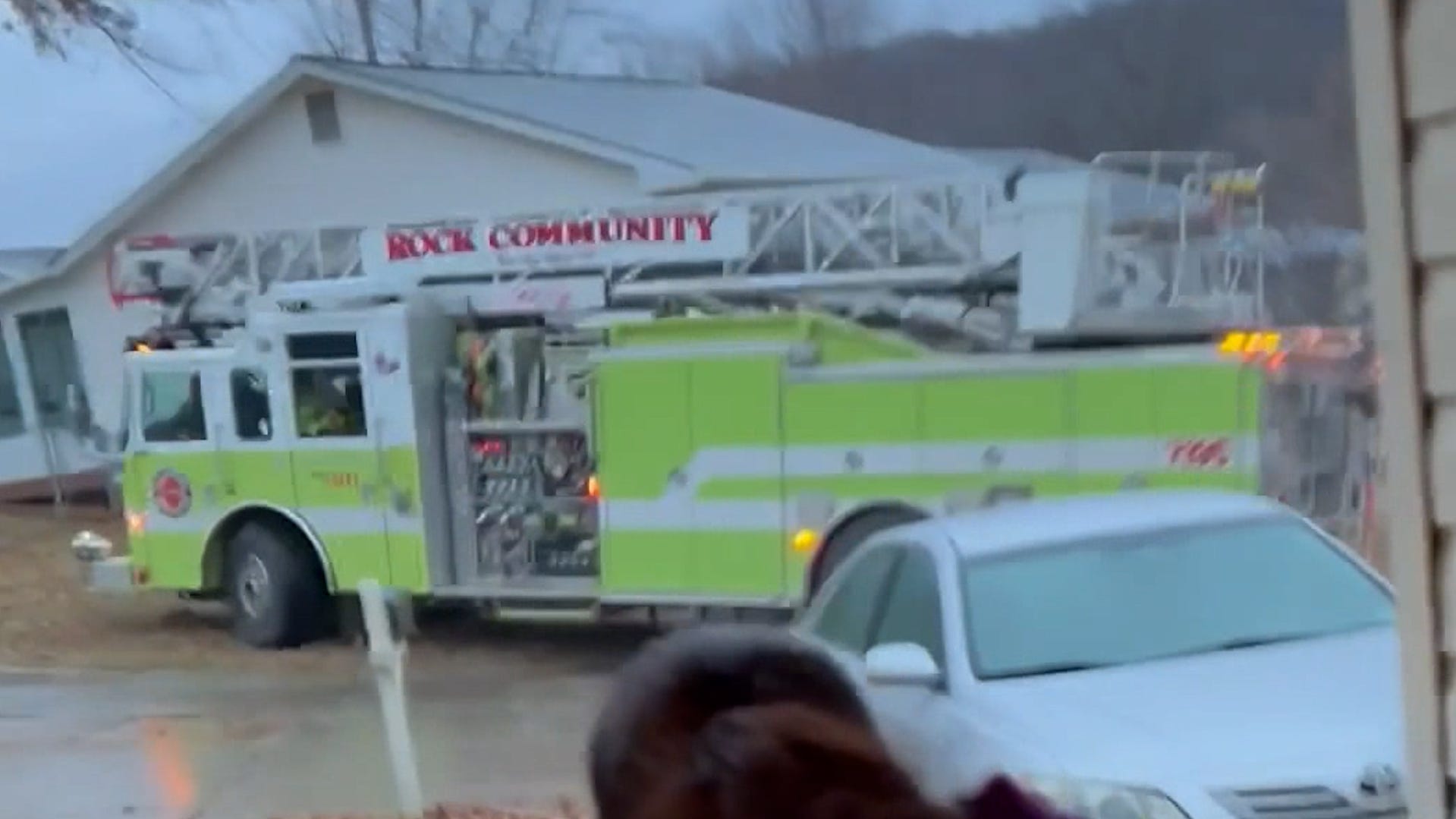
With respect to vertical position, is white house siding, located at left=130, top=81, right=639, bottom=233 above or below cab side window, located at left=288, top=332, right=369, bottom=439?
above

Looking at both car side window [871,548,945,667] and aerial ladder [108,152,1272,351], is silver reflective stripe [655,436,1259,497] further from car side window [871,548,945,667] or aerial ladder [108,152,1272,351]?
car side window [871,548,945,667]

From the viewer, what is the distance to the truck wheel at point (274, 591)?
17.0 m

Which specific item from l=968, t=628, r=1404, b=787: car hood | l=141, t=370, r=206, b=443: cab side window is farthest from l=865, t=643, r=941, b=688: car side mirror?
l=141, t=370, r=206, b=443: cab side window

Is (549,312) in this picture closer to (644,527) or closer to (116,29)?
(644,527)

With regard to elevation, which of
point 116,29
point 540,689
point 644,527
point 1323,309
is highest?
point 116,29

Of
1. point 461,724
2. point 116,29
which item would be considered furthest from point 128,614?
point 116,29

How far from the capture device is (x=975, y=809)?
173 cm

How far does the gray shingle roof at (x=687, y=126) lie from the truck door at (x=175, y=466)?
22.4ft

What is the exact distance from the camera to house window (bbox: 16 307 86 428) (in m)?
29.1

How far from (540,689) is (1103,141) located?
2221 cm

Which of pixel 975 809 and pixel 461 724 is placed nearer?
pixel 975 809

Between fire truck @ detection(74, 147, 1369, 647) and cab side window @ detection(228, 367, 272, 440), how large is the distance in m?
0.04

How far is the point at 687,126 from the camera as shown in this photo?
1025 inches

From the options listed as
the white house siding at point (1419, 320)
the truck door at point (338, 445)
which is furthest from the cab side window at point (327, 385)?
the white house siding at point (1419, 320)
